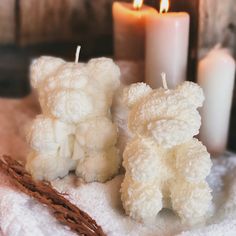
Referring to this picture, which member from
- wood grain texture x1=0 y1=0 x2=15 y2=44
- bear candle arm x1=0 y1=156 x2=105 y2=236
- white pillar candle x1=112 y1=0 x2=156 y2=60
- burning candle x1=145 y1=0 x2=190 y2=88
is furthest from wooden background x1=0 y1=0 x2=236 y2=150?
bear candle arm x1=0 y1=156 x2=105 y2=236

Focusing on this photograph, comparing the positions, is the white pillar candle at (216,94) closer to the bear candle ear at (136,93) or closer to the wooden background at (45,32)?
the bear candle ear at (136,93)

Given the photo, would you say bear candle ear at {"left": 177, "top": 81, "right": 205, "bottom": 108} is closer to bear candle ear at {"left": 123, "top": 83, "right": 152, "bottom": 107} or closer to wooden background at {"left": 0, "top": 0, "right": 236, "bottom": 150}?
bear candle ear at {"left": 123, "top": 83, "right": 152, "bottom": 107}

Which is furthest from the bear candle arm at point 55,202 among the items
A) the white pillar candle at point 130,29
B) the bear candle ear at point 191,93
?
the white pillar candle at point 130,29

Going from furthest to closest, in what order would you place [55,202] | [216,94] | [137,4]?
[137,4]
[216,94]
[55,202]

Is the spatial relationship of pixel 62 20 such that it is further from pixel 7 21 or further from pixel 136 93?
pixel 136 93

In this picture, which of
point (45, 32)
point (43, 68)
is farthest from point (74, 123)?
point (45, 32)

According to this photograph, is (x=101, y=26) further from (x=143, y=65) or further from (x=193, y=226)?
(x=193, y=226)
